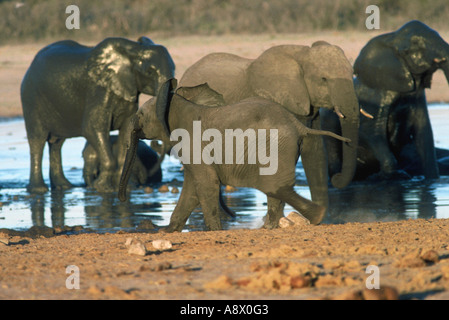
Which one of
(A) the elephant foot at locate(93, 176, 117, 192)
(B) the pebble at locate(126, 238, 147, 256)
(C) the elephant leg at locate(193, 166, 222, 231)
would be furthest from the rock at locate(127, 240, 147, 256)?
(A) the elephant foot at locate(93, 176, 117, 192)

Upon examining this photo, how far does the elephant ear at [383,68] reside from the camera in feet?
35.7

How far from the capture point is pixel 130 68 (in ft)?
35.3

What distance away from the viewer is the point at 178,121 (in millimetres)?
7152

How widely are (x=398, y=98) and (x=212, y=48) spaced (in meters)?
13.1

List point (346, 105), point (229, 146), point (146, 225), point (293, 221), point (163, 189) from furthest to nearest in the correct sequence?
point (163, 189) < point (346, 105) < point (146, 225) < point (293, 221) < point (229, 146)

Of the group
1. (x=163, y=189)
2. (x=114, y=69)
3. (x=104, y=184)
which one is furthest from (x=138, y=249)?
(x=114, y=69)

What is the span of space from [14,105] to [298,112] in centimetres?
1339

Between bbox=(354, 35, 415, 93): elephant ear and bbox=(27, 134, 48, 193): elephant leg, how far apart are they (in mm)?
3835

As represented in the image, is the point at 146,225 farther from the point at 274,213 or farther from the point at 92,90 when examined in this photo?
the point at 92,90

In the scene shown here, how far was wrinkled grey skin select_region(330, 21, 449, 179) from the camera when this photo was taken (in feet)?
35.4

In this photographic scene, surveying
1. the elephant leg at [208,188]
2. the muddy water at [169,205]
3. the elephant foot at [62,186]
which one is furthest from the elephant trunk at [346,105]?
the elephant foot at [62,186]

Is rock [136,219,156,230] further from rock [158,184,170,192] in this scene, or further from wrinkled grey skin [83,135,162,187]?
wrinkled grey skin [83,135,162,187]

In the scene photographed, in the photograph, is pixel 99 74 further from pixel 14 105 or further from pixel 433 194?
pixel 14 105

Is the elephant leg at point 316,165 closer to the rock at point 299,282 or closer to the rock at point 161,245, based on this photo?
the rock at point 161,245
